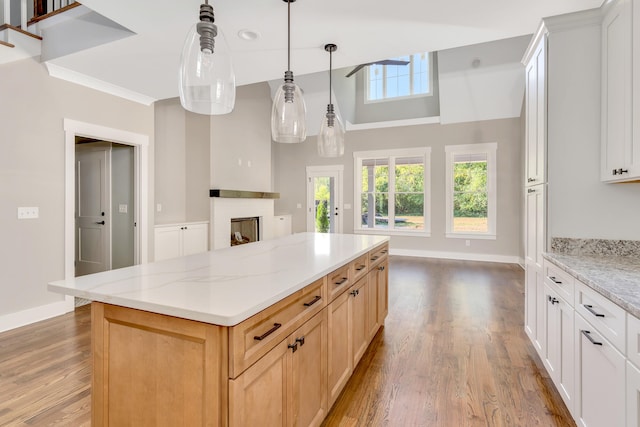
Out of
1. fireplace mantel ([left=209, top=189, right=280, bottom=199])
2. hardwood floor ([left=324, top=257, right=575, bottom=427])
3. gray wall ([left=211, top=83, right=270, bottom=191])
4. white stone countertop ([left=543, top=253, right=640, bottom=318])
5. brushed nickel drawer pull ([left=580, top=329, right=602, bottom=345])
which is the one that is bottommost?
hardwood floor ([left=324, top=257, right=575, bottom=427])

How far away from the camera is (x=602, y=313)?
1.36 meters

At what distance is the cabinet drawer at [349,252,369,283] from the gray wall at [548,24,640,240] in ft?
4.12

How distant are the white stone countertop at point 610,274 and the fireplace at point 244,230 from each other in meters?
4.94

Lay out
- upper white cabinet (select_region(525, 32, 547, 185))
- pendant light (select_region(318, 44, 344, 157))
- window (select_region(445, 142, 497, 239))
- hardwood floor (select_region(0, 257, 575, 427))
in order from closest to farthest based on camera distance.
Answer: hardwood floor (select_region(0, 257, 575, 427))
upper white cabinet (select_region(525, 32, 547, 185))
pendant light (select_region(318, 44, 344, 157))
window (select_region(445, 142, 497, 239))

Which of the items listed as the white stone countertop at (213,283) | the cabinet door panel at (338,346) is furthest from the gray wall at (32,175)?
the cabinet door panel at (338,346)

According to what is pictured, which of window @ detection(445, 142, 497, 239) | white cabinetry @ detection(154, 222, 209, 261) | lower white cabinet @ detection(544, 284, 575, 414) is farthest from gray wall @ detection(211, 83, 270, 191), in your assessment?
lower white cabinet @ detection(544, 284, 575, 414)

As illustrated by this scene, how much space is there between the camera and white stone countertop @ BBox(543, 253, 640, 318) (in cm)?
122

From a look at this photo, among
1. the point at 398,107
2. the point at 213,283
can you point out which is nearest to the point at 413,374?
the point at 213,283

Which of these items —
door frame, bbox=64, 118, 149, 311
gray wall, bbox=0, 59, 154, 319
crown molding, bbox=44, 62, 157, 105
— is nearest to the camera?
gray wall, bbox=0, 59, 154, 319

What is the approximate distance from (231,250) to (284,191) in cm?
620

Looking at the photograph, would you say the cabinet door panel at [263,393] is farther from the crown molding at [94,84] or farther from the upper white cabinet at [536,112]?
the crown molding at [94,84]

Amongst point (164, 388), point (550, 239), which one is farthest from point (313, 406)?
point (550, 239)

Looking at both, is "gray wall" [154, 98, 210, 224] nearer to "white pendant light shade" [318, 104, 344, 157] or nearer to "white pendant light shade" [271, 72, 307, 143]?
"white pendant light shade" [318, 104, 344, 157]

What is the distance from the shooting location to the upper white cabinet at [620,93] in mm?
1685
